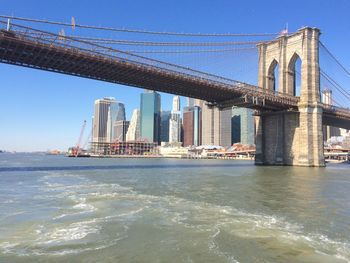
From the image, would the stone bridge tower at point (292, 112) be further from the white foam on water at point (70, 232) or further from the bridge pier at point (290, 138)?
the white foam on water at point (70, 232)

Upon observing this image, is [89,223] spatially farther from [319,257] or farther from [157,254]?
[319,257]

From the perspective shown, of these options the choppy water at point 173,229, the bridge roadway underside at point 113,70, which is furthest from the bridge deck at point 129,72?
the choppy water at point 173,229

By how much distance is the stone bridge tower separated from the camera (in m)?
56.0

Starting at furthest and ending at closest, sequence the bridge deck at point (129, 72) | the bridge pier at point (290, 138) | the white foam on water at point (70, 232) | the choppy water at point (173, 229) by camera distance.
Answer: the bridge pier at point (290, 138) < the bridge deck at point (129, 72) < the white foam on water at point (70, 232) < the choppy water at point (173, 229)

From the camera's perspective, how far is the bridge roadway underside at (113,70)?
36156 millimetres

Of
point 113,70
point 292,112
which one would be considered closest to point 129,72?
point 113,70

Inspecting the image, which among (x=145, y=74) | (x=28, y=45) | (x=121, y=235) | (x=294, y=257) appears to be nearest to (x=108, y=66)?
(x=145, y=74)

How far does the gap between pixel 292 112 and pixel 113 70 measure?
30.1 metres

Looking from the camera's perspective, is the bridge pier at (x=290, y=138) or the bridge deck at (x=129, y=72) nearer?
the bridge deck at (x=129, y=72)

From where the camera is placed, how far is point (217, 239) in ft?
31.8

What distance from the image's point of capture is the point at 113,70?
44.0 metres

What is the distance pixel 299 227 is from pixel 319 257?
3268 millimetres

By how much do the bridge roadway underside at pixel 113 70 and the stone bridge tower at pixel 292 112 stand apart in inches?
132

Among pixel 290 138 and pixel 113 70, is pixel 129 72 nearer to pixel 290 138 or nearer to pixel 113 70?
pixel 113 70
